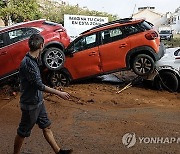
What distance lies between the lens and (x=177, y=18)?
72875mm

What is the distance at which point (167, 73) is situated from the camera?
347 inches

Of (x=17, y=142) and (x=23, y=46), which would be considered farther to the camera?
(x=23, y=46)

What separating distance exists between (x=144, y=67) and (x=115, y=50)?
986 millimetres

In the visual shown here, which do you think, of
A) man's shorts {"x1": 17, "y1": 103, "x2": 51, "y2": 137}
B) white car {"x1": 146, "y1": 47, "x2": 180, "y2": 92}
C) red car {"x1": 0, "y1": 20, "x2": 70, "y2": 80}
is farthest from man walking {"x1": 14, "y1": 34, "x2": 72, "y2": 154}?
white car {"x1": 146, "y1": 47, "x2": 180, "y2": 92}

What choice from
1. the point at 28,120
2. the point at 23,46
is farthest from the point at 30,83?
the point at 23,46

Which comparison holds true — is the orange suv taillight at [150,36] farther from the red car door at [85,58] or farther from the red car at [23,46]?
the red car at [23,46]

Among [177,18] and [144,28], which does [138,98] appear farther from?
[177,18]

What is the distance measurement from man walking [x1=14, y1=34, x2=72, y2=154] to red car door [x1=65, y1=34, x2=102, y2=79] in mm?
5172

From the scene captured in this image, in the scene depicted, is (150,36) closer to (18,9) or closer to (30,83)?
(30,83)

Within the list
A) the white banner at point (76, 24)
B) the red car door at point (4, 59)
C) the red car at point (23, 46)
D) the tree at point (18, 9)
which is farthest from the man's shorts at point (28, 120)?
the tree at point (18, 9)

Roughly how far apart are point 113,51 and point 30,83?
17.6ft

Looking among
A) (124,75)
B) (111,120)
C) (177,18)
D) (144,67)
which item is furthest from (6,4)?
(177,18)

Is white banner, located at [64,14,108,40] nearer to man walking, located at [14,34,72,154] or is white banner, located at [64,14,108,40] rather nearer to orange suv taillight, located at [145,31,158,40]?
orange suv taillight, located at [145,31,158,40]

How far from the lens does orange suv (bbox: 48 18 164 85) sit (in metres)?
9.02
